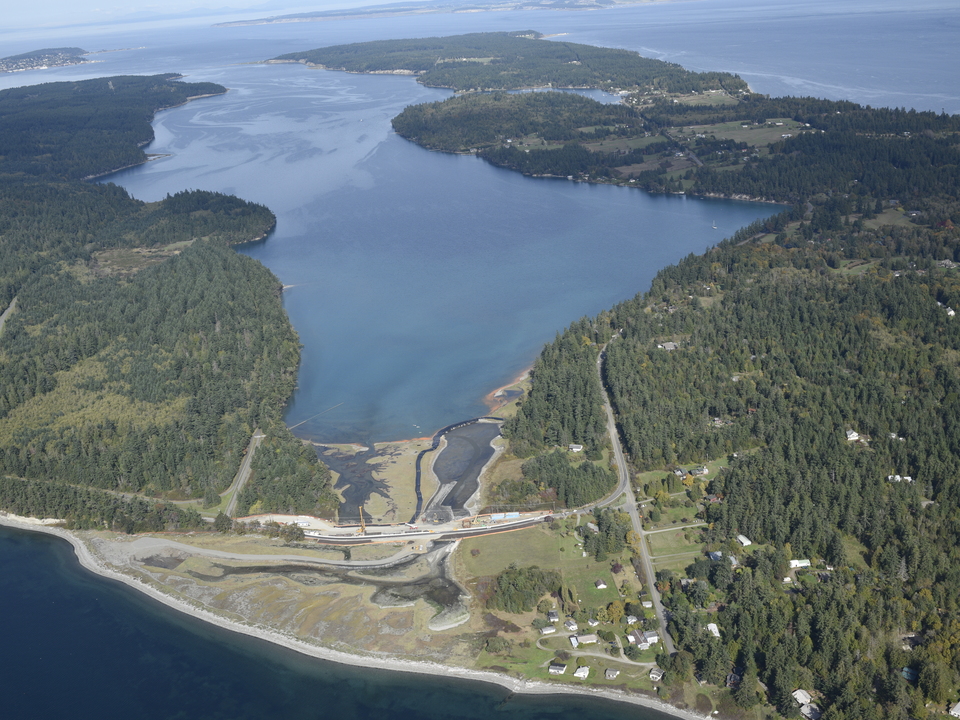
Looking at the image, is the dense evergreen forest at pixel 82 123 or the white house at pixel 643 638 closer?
the white house at pixel 643 638

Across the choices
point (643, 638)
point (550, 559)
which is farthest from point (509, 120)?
point (643, 638)

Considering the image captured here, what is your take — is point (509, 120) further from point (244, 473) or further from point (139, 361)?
point (244, 473)

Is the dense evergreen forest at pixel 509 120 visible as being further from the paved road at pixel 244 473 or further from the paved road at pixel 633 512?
the paved road at pixel 244 473

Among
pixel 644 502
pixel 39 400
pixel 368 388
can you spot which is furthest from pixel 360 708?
pixel 39 400

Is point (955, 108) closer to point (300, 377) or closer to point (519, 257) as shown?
point (519, 257)

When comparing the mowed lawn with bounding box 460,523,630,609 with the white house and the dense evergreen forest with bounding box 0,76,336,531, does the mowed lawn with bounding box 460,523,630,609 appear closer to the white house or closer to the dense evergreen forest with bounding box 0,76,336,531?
the white house

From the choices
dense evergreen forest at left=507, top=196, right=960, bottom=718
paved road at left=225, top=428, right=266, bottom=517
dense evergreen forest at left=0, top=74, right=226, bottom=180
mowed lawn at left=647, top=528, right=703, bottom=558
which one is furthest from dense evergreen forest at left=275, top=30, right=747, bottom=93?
mowed lawn at left=647, top=528, right=703, bottom=558

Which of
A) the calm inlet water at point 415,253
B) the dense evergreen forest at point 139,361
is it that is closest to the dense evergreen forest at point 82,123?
the calm inlet water at point 415,253
